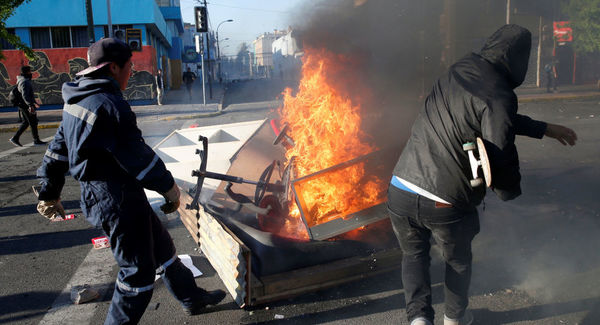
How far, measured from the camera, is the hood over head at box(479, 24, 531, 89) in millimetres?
2307

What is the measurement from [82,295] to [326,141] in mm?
2635

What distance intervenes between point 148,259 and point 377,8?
4467 mm

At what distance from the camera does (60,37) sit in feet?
70.2

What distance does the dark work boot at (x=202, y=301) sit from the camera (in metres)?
3.13

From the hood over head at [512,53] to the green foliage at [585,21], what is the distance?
24.0 meters

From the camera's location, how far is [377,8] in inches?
220

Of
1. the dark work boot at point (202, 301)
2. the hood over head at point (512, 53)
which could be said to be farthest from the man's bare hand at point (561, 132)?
the dark work boot at point (202, 301)

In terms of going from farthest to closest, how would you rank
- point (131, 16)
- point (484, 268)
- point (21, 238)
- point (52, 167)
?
1. point (131, 16)
2. point (21, 238)
3. point (484, 268)
4. point (52, 167)

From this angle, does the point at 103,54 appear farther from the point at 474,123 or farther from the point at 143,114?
the point at 143,114

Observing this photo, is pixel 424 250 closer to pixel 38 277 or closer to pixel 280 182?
pixel 280 182

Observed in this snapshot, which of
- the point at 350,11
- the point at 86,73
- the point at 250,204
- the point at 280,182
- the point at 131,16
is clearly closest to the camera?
the point at 86,73

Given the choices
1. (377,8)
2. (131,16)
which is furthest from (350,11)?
(131,16)

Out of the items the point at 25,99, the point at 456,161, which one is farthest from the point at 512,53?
the point at 25,99

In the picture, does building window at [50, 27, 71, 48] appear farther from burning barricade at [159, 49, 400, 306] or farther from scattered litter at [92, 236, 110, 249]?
burning barricade at [159, 49, 400, 306]
